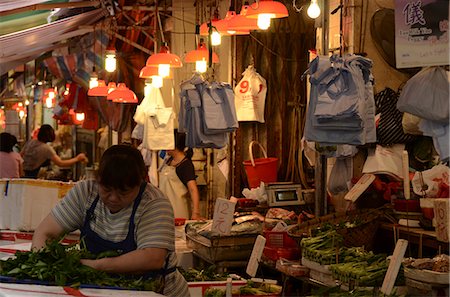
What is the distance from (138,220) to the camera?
545 centimetres

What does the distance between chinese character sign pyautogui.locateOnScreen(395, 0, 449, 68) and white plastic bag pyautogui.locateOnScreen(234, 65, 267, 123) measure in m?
5.58

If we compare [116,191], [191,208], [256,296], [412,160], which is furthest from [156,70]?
[116,191]

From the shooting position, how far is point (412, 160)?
8523 mm

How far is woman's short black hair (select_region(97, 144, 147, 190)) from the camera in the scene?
5289 mm

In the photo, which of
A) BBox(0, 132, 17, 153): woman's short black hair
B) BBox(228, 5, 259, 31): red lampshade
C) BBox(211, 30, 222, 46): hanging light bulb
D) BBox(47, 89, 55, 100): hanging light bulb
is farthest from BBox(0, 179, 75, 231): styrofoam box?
BBox(47, 89, 55, 100): hanging light bulb

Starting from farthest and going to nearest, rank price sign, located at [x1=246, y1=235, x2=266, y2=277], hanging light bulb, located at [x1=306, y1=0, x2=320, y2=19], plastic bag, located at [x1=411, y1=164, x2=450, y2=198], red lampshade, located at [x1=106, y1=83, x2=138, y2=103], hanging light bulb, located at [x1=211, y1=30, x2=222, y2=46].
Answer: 1. red lampshade, located at [x1=106, y1=83, x2=138, y2=103]
2. hanging light bulb, located at [x1=211, y1=30, x2=222, y2=46]
3. hanging light bulb, located at [x1=306, y1=0, x2=320, y2=19]
4. plastic bag, located at [x1=411, y1=164, x2=450, y2=198]
5. price sign, located at [x1=246, y1=235, x2=266, y2=277]

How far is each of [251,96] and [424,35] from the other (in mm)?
5815

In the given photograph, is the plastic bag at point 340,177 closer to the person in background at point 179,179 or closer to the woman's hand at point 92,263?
the person in background at point 179,179

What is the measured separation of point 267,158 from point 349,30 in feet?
9.74

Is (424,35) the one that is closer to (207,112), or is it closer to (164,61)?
(207,112)

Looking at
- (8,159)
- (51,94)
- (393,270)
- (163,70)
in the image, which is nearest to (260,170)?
(163,70)

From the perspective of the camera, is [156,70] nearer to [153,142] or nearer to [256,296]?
[153,142]

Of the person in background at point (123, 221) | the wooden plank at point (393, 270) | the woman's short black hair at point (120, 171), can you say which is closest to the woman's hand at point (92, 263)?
the person in background at point (123, 221)

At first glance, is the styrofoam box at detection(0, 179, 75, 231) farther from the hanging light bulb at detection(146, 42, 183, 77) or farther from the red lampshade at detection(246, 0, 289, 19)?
the red lampshade at detection(246, 0, 289, 19)
